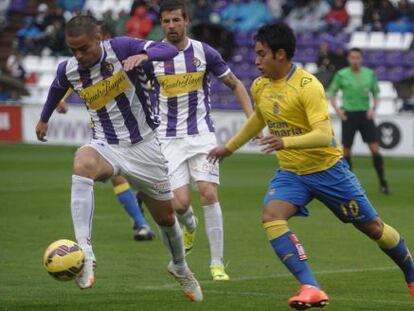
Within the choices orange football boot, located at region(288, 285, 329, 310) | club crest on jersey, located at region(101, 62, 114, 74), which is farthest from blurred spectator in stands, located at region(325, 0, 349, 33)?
orange football boot, located at region(288, 285, 329, 310)

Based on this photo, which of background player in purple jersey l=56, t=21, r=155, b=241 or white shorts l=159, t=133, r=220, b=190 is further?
background player in purple jersey l=56, t=21, r=155, b=241

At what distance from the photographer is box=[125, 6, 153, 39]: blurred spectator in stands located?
3234 centimetres

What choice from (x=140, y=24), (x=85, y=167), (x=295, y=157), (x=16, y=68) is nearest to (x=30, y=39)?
(x=16, y=68)

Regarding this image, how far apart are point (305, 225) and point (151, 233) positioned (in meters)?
2.39

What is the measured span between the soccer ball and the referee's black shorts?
1179cm

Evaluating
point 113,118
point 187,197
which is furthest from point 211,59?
point 113,118

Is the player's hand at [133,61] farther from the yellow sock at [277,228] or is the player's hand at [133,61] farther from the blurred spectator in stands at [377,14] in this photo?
the blurred spectator in stands at [377,14]

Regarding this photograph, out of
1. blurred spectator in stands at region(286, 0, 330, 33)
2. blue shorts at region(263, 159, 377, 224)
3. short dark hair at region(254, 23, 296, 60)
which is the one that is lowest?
blurred spectator in stands at region(286, 0, 330, 33)

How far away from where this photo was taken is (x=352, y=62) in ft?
63.8

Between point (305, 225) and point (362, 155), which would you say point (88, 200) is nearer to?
point (305, 225)

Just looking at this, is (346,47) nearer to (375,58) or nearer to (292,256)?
(375,58)

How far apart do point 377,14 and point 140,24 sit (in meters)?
6.80

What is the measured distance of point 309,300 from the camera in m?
7.82

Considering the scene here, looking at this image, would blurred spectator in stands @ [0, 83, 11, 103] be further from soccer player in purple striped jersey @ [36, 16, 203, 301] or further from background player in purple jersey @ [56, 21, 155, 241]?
soccer player in purple striped jersey @ [36, 16, 203, 301]
